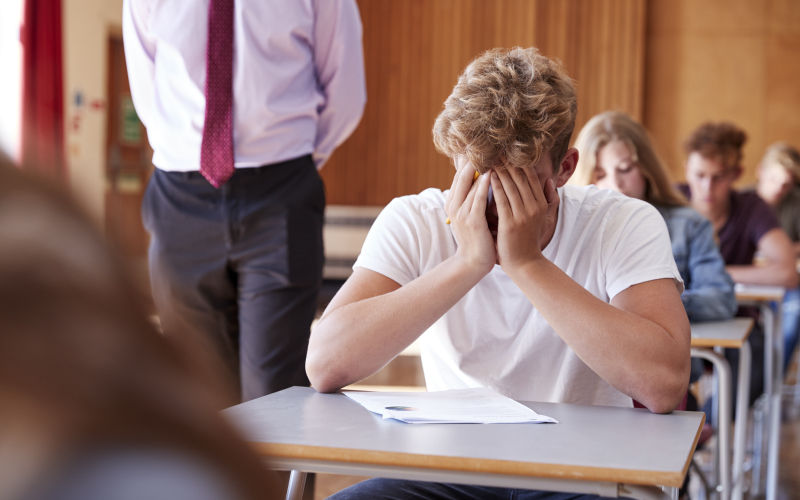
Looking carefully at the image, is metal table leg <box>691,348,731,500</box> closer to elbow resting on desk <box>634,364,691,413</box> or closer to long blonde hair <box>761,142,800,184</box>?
elbow resting on desk <box>634,364,691,413</box>

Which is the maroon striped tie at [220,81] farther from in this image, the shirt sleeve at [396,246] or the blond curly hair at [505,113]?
the blond curly hair at [505,113]

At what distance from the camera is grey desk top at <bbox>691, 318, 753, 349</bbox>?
2082 mm

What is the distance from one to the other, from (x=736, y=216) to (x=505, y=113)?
2.62 m

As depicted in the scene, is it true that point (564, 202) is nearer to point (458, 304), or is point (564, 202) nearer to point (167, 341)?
point (458, 304)

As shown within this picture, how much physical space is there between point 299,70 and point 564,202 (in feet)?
2.38

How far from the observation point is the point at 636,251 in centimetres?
138

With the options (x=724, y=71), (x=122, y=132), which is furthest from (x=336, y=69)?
(x=724, y=71)

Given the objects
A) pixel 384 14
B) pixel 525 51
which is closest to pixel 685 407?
pixel 525 51

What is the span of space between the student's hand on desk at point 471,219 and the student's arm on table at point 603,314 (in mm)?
23

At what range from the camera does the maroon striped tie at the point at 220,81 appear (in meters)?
1.71

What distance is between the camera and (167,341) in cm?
19

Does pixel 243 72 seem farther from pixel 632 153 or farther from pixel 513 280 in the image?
pixel 632 153

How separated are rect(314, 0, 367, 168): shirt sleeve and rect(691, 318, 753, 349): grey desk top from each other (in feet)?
3.70

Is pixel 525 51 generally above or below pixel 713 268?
above
